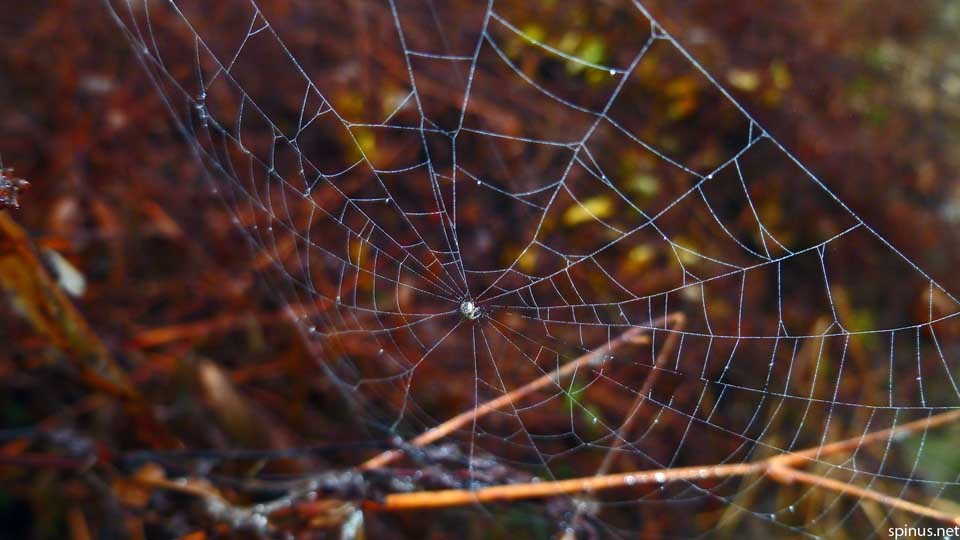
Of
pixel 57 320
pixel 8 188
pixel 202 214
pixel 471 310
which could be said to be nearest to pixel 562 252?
pixel 471 310

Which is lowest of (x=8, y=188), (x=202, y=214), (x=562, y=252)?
(x=8, y=188)

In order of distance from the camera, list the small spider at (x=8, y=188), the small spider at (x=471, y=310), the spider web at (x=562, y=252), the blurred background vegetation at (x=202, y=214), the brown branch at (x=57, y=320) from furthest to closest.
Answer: the spider web at (x=562, y=252), the blurred background vegetation at (x=202, y=214), the small spider at (x=471, y=310), the brown branch at (x=57, y=320), the small spider at (x=8, y=188)

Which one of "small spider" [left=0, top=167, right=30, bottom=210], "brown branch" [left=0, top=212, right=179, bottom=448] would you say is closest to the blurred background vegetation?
"brown branch" [left=0, top=212, right=179, bottom=448]

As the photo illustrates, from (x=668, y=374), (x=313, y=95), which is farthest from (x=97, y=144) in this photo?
(x=668, y=374)

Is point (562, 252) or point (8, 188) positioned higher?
point (562, 252)

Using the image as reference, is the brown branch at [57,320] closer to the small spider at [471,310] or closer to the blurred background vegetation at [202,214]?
the blurred background vegetation at [202,214]

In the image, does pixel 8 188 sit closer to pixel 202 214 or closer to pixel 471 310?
pixel 471 310

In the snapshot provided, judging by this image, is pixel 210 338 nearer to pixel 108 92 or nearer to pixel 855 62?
pixel 108 92

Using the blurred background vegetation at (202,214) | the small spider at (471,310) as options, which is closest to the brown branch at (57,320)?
the blurred background vegetation at (202,214)
